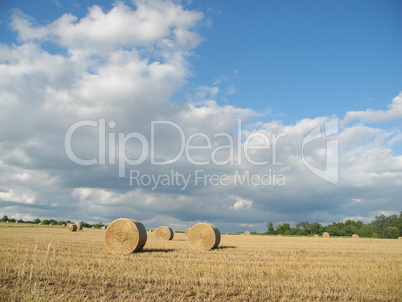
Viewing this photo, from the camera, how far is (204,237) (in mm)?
18188

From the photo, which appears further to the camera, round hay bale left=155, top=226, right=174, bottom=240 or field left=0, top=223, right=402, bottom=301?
round hay bale left=155, top=226, right=174, bottom=240

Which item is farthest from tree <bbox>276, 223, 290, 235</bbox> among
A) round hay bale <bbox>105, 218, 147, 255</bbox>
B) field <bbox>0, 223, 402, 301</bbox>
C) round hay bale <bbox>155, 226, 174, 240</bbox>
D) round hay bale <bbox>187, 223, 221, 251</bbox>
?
field <bbox>0, 223, 402, 301</bbox>

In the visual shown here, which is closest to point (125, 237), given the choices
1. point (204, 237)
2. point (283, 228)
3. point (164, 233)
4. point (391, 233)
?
point (204, 237)

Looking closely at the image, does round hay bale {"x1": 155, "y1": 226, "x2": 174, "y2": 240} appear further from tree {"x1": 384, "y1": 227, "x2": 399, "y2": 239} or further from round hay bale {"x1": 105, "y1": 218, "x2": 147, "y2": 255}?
tree {"x1": 384, "y1": 227, "x2": 399, "y2": 239}

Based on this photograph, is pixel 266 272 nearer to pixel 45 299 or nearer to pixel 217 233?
pixel 45 299

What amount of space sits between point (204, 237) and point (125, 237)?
4.98m

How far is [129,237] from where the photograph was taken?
584 inches

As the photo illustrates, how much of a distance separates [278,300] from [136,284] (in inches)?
124

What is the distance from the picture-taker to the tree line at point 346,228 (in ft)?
243

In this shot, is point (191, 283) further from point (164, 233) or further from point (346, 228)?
point (346, 228)

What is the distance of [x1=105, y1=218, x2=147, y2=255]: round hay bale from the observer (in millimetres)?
14609

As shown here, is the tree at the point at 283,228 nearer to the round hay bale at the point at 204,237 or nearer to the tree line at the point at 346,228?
the tree line at the point at 346,228

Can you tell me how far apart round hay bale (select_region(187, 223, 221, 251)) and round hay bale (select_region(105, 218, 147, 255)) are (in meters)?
3.89

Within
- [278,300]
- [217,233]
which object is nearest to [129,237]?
[217,233]
